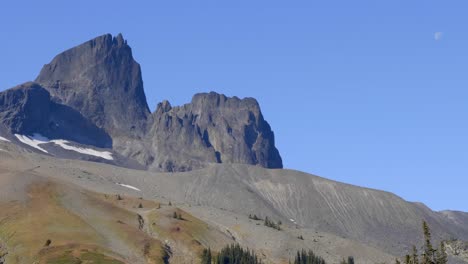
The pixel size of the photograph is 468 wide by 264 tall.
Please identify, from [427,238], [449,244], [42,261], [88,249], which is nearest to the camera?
[427,238]

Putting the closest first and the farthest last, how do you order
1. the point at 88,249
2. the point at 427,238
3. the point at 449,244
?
the point at 427,238, the point at 449,244, the point at 88,249

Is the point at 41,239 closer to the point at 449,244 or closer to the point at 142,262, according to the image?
the point at 142,262

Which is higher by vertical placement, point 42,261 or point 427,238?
point 427,238

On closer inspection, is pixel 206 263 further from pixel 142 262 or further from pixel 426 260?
pixel 426 260

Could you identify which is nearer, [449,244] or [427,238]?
[427,238]

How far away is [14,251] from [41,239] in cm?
971

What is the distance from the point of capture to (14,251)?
627 ft

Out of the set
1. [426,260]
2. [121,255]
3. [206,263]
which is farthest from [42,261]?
[426,260]

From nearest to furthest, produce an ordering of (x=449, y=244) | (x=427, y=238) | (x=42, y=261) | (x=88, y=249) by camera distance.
→ 1. (x=427, y=238)
2. (x=449, y=244)
3. (x=42, y=261)
4. (x=88, y=249)

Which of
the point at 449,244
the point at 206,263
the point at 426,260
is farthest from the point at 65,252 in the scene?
the point at 426,260

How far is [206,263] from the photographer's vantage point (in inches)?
7864

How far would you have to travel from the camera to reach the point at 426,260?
62.3 metres

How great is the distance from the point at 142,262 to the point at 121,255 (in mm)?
5315

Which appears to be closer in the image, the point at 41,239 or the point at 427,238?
the point at 427,238
